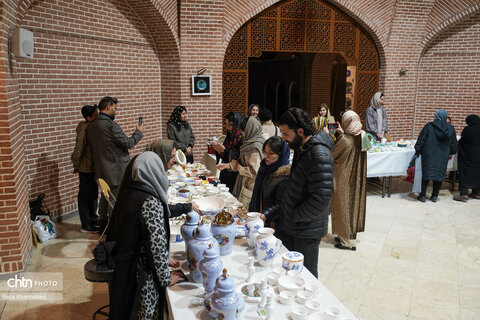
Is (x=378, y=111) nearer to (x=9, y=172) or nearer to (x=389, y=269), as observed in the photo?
(x=389, y=269)

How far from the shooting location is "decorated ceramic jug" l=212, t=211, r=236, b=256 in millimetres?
2895

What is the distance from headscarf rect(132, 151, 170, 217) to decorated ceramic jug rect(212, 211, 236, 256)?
19.3 inches

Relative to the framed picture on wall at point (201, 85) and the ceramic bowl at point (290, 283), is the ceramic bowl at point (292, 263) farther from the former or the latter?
the framed picture on wall at point (201, 85)

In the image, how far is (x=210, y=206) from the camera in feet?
12.2

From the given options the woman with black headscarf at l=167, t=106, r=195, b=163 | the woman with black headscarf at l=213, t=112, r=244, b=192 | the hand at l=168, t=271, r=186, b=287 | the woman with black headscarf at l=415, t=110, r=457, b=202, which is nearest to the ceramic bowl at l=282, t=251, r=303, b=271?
the hand at l=168, t=271, r=186, b=287

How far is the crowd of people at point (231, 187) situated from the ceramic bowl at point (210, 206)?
3.8 inches

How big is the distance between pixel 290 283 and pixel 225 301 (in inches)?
21.7

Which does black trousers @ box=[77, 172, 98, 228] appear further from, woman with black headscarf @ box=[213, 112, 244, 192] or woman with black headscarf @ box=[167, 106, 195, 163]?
woman with black headscarf @ box=[213, 112, 244, 192]

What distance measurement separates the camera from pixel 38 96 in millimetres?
5832

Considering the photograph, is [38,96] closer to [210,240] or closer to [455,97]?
[210,240]

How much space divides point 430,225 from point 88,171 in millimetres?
5210

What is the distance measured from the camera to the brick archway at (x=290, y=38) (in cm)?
889

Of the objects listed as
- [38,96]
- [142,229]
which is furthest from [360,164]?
[38,96]

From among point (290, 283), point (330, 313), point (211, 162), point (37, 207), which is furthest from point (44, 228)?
point (330, 313)
